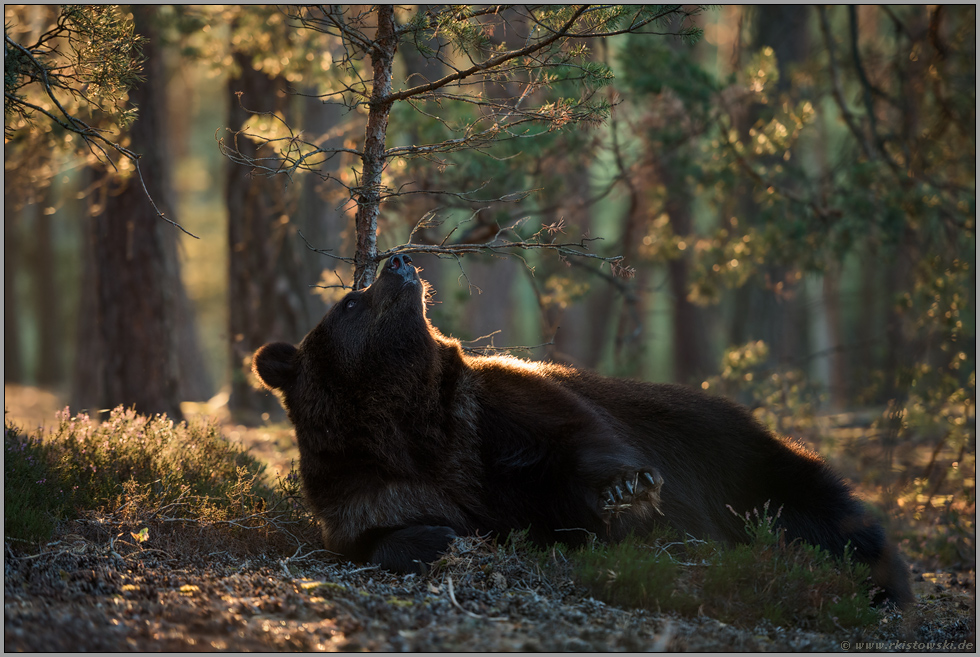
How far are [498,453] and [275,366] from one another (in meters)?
1.77

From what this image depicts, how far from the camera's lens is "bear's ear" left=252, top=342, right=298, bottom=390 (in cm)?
534

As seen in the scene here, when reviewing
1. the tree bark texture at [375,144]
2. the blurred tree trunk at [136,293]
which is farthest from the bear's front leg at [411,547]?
the blurred tree trunk at [136,293]

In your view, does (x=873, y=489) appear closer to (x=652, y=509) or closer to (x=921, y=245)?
(x=921, y=245)

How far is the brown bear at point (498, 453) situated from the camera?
4723 mm

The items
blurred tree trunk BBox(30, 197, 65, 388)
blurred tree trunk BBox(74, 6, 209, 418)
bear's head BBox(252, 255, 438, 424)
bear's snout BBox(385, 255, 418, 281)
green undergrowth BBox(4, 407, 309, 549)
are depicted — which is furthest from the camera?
blurred tree trunk BBox(30, 197, 65, 388)

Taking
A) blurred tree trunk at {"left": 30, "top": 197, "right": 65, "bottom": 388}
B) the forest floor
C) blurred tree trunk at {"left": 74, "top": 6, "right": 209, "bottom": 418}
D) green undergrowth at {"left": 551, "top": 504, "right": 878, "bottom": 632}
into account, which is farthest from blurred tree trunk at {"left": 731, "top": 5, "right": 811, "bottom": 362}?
blurred tree trunk at {"left": 30, "top": 197, "right": 65, "bottom": 388}

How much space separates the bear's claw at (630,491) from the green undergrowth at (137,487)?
2.35 m

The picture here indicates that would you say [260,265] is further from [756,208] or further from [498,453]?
[756,208]

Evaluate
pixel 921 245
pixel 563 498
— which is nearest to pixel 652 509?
pixel 563 498

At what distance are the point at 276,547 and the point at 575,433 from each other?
2208 mm

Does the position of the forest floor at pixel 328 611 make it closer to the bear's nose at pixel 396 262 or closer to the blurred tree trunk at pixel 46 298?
the bear's nose at pixel 396 262

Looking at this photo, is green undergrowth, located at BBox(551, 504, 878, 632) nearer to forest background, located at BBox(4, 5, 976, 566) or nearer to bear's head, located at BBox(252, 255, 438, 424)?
bear's head, located at BBox(252, 255, 438, 424)

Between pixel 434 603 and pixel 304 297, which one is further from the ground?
pixel 304 297

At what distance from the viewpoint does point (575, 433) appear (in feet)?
15.8
